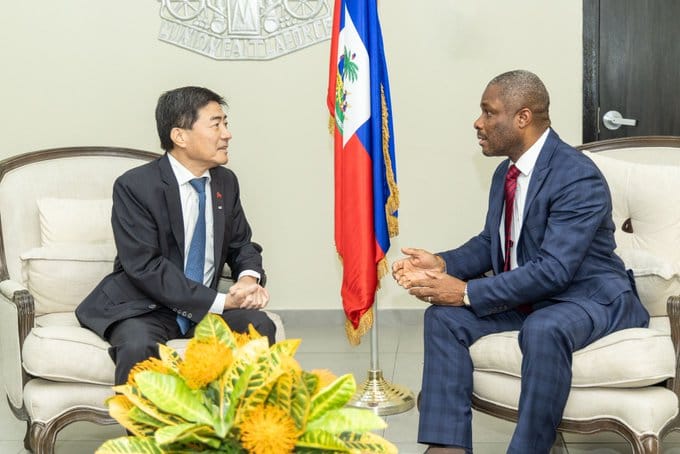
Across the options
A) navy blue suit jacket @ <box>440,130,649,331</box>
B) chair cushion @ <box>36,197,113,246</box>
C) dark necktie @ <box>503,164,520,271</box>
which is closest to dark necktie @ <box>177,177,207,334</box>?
chair cushion @ <box>36,197,113,246</box>

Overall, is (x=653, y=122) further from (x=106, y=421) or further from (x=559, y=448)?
(x=106, y=421)

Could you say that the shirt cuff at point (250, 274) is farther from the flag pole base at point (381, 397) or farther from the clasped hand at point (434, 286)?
the flag pole base at point (381, 397)

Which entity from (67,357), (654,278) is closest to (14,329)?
(67,357)

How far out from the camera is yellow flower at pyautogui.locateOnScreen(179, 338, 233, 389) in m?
1.83

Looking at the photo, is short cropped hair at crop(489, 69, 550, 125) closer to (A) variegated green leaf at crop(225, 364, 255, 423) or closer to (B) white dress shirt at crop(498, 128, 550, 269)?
(B) white dress shirt at crop(498, 128, 550, 269)

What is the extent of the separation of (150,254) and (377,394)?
1175 mm

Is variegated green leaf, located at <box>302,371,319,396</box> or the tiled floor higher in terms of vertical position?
variegated green leaf, located at <box>302,371,319,396</box>

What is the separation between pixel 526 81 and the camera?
336cm

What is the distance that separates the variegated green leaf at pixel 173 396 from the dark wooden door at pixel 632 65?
3808mm

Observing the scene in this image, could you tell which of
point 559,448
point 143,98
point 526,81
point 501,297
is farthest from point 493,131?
point 143,98

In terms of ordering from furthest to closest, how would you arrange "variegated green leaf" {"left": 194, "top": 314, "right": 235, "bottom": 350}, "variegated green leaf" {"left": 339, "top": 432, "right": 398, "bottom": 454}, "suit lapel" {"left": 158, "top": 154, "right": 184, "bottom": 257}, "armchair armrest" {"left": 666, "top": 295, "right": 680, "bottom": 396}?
"suit lapel" {"left": 158, "top": 154, "right": 184, "bottom": 257}
"armchair armrest" {"left": 666, "top": 295, "right": 680, "bottom": 396}
"variegated green leaf" {"left": 194, "top": 314, "right": 235, "bottom": 350}
"variegated green leaf" {"left": 339, "top": 432, "right": 398, "bottom": 454}

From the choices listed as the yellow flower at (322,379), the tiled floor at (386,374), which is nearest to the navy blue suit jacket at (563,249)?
the tiled floor at (386,374)

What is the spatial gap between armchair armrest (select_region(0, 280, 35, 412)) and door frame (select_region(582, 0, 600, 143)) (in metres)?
3.05

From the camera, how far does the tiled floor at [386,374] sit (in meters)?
3.62
